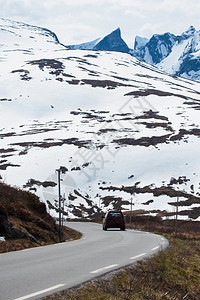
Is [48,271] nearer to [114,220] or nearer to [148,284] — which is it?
[148,284]

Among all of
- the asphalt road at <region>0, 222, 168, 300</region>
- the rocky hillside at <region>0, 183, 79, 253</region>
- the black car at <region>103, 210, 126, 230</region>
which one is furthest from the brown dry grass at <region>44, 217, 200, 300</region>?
the black car at <region>103, 210, 126, 230</region>

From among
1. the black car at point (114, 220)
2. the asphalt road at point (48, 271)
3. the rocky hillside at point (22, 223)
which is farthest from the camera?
the black car at point (114, 220)

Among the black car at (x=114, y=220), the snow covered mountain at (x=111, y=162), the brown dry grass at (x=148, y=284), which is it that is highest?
the snow covered mountain at (x=111, y=162)

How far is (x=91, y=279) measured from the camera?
28.2 ft

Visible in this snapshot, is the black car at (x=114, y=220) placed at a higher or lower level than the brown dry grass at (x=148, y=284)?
lower

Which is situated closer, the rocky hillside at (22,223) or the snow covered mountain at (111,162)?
the rocky hillside at (22,223)

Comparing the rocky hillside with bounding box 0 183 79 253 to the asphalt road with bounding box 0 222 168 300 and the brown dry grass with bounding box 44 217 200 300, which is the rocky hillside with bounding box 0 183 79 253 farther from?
the brown dry grass with bounding box 44 217 200 300

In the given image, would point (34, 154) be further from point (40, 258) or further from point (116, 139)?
point (40, 258)

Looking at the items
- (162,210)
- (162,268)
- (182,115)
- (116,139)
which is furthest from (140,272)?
(182,115)

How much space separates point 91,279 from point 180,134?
134 m

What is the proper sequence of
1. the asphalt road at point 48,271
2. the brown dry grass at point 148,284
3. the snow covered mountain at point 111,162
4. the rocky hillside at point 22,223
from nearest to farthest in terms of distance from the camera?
1. the asphalt road at point 48,271
2. the brown dry grass at point 148,284
3. the rocky hillside at point 22,223
4. the snow covered mountain at point 111,162

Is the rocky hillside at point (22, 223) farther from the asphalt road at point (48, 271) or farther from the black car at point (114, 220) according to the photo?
the black car at point (114, 220)

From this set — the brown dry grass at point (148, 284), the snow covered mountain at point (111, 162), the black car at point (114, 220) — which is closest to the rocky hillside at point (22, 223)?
the brown dry grass at point (148, 284)

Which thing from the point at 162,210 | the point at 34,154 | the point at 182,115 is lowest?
the point at 162,210
